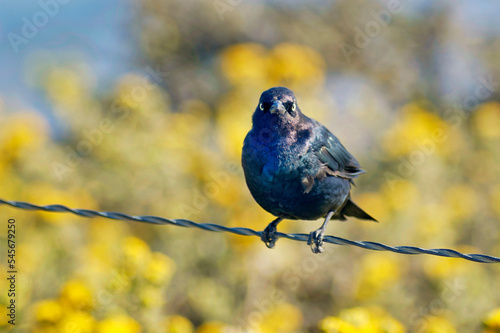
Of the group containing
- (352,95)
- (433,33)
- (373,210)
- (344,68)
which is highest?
(433,33)

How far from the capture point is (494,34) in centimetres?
756

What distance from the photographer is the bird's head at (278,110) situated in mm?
2629

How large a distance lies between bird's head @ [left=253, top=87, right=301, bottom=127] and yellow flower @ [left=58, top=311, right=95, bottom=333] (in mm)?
1252

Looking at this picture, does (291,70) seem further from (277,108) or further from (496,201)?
(277,108)

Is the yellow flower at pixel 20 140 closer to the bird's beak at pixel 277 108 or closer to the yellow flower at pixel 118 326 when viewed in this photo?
the yellow flower at pixel 118 326

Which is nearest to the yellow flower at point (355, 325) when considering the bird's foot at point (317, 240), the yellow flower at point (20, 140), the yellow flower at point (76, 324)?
the bird's foot at point (317, 240)

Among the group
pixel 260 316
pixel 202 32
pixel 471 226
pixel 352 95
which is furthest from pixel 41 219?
pixel 202 32

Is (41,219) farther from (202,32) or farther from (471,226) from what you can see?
(202,32)

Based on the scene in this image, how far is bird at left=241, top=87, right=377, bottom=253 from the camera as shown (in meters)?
2.53

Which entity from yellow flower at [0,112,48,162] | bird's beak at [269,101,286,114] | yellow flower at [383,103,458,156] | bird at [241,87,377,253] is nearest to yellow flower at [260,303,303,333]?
bird at [241,87,377,253]

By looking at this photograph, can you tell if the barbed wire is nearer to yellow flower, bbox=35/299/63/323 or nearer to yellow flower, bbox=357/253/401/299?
yellow flower, bbox=35/299/63/323

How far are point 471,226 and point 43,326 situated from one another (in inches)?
129

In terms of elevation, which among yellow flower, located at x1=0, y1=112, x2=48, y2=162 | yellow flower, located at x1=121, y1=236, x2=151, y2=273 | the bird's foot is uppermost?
yellow flower, located at x1=0, y1=112, x2=48, y2=162

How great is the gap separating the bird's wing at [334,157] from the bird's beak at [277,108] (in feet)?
0.73
